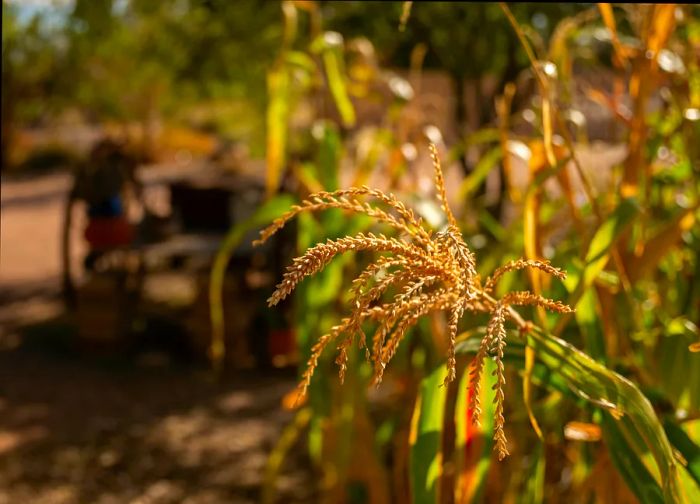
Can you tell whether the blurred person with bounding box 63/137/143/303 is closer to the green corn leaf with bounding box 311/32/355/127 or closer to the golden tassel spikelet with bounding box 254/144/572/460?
the green corn leaf with bounding box 311/32/355/127

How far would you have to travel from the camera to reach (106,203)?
4969 mm

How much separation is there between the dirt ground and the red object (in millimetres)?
508

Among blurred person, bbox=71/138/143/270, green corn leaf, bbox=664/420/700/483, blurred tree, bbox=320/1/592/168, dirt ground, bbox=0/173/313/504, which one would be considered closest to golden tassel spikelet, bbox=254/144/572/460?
green corn leaf, bbox=664/420/700/483

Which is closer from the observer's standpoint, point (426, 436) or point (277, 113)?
point (426, 436)

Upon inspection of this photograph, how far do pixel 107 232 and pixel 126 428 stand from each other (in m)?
1.70

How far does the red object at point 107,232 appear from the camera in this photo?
16.4ft

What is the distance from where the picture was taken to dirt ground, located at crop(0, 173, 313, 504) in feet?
9.56

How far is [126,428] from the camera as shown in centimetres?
352

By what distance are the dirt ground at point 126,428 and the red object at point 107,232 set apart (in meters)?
0.51

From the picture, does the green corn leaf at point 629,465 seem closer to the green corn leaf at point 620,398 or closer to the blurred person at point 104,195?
the green corn leaf at point 620,398

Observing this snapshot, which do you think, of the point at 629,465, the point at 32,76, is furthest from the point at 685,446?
the point at 32,76

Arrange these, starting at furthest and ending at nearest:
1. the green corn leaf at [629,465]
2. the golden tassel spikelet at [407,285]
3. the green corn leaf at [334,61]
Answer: the green corn leaf at [334,61]
the green corn leaf at [629,465]
the golden tassel spikelet at [407,285]

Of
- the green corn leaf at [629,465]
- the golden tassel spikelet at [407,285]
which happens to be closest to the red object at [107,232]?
the green corn leaf at [629,465]

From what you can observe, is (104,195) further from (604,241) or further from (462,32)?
(604,241)
